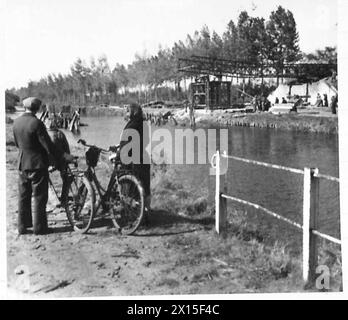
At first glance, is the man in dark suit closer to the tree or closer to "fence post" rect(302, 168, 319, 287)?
"fence post" rect(302, 168, 319, 287)

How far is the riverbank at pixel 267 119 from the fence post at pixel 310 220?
1.56 metres

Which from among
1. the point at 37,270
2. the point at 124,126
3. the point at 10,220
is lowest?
the point at 37,270

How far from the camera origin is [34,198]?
176 inches

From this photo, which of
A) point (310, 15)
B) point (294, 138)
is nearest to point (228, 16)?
point (310, 15)

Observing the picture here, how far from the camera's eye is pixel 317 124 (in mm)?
6086

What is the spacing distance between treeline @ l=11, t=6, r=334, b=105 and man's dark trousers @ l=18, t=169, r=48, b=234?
2.87 ft

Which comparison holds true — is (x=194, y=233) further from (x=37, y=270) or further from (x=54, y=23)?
(x=54, y=23)

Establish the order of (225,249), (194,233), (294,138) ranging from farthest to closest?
(294,138) → (194,233) → (225,249)

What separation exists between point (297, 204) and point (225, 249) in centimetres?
241

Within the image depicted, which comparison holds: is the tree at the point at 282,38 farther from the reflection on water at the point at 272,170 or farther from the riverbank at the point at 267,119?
the reflection on water at the point at 272,170

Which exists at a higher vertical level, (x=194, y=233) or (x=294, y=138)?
(x=294, y=138)

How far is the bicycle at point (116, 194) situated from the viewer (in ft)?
14.6

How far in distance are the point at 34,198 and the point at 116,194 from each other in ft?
2.77
